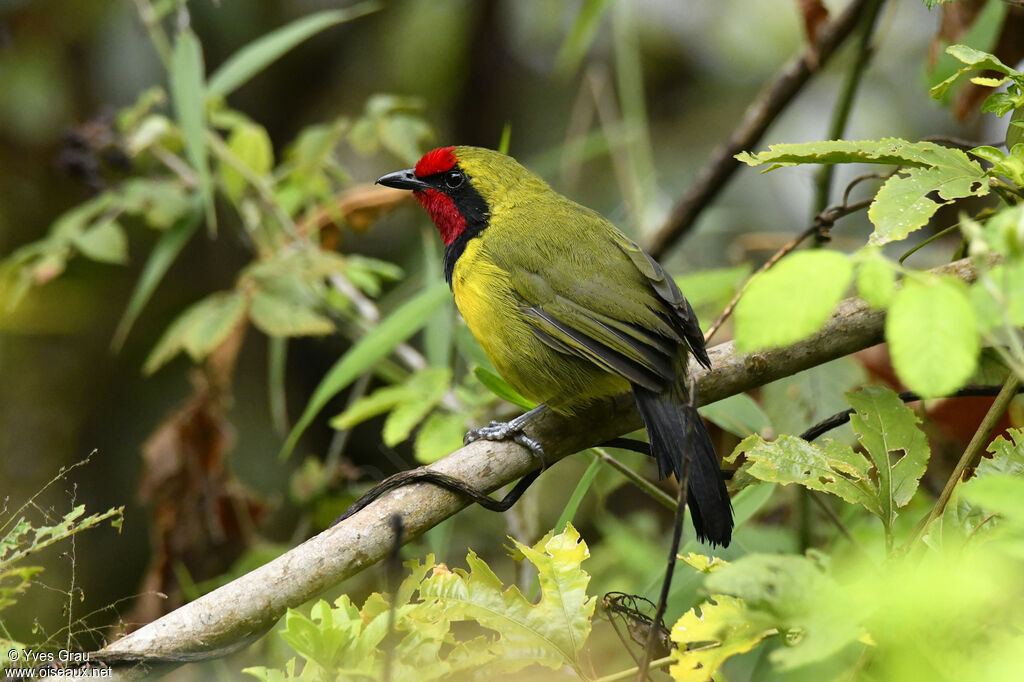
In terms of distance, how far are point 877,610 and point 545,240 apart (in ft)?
6.31

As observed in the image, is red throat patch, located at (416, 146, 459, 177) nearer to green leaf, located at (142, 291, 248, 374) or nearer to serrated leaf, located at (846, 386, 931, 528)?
green leaf, located at (142, 291, 248, 374)

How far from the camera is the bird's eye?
10.5 feet

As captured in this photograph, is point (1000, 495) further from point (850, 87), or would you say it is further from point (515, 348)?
point (850, 87)

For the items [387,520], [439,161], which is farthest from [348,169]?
[387,520]

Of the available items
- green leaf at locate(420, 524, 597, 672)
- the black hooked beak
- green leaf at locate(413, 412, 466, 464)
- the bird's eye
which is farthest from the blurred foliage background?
green leaf at locate(420, 524, 597, 672)

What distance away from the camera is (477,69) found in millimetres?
5668

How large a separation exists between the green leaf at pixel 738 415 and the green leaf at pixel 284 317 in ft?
4.11

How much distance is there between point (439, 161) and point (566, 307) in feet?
2.90

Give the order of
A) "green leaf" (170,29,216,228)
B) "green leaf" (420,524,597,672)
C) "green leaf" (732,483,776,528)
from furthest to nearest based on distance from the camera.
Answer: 1. "green leaf" (170,29,216,228)
2. "green leaf" (732,483,776,528)
3. "green leaf" (420,524,597,672)

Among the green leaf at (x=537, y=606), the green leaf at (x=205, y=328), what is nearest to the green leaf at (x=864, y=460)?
the green leaf at (x=537, y=606)

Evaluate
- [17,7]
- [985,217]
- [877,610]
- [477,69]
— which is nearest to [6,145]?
[17,7]

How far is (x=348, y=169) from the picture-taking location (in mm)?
5531

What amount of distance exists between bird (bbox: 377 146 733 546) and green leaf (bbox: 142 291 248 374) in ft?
2.24

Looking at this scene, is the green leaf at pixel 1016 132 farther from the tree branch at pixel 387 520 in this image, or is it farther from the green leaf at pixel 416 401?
the green leaf at pixel 416 401
